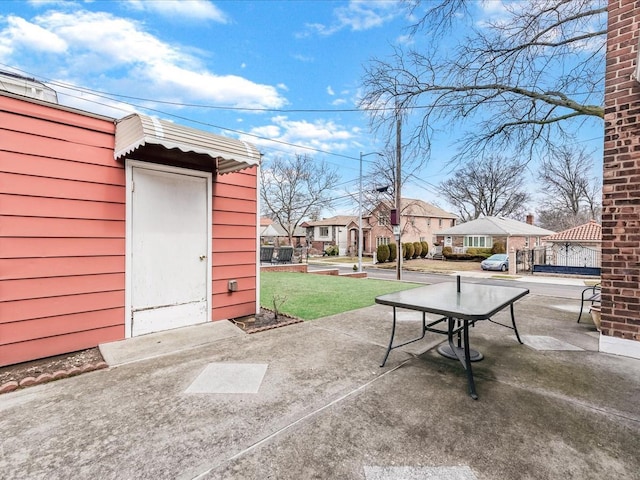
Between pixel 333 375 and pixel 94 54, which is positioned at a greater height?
pixel 94 54

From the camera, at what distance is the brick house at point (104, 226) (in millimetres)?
2992

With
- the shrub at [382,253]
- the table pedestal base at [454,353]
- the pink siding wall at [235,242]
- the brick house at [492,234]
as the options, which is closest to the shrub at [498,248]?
the brick house at [492,234]

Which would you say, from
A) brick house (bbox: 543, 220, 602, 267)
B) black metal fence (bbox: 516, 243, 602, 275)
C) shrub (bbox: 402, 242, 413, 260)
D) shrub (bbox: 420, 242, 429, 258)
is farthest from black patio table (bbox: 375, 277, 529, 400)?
shrub (bbox: 420, 242, 429, 258)

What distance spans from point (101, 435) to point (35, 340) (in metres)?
1.92

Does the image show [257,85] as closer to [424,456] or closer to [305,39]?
[305,39]

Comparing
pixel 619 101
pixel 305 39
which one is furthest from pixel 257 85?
pixel 619 101

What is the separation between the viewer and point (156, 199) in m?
3.89

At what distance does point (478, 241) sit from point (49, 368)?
28.0m

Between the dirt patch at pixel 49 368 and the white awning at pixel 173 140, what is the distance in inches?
88.7

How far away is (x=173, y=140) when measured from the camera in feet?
10.4

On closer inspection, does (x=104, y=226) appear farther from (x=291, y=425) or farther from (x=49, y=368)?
(x=291, y=425)

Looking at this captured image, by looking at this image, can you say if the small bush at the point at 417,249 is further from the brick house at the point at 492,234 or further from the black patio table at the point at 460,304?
the black patio table at the point at 460,304

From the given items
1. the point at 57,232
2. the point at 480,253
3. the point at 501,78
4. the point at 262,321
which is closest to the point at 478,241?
the point at 480,253

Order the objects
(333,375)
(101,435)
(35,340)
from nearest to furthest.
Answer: (101,435)
(333,375)
(35,340)
